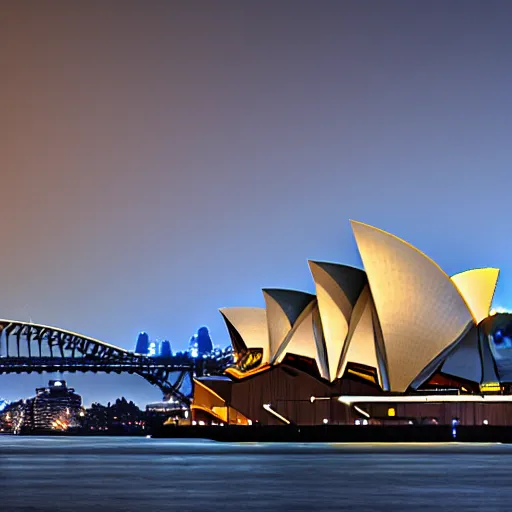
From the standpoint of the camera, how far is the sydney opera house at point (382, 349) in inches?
2970

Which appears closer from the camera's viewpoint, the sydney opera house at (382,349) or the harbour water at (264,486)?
the harbour water at (264,486)

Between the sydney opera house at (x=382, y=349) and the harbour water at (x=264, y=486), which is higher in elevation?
the sydney opera house at (x=382, y=349)

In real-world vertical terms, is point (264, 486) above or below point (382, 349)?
below

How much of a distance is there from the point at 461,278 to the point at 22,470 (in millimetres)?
42164

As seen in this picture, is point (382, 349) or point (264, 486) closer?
point (264, 486)

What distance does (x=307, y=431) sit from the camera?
280 ft

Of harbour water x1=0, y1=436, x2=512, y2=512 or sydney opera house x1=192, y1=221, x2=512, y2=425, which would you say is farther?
sydney opera house x1=192, y1=221, x2=512, y2=425

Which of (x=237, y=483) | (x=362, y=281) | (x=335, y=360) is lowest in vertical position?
(x=237, y=483)

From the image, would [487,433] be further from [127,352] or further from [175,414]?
[127,352]

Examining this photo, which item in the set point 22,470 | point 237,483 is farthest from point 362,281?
point 237,483

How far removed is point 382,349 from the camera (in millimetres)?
79375

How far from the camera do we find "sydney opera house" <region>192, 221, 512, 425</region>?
75.4m

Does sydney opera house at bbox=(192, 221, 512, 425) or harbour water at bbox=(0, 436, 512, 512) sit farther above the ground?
sydney opera house at bbox=(192, 221, 512, 425)

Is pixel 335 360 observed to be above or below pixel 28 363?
below
